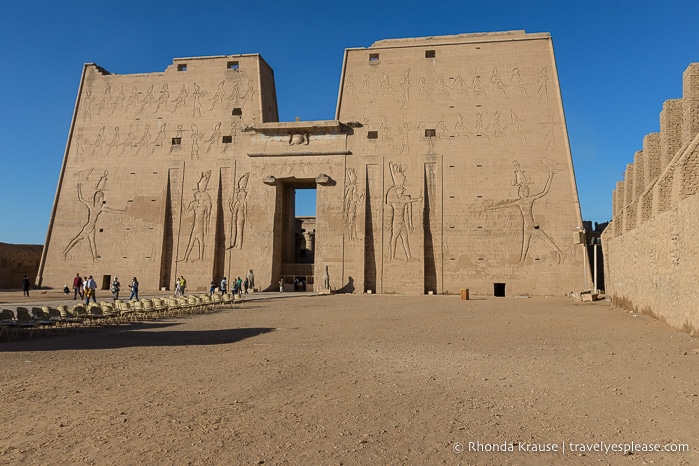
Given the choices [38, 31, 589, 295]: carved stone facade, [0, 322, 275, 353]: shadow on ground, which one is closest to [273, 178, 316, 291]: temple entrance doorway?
[38, 31, 589, 295]: carved stone facade

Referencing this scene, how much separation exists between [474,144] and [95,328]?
19846 mm

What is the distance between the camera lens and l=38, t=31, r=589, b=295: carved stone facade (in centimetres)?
2411

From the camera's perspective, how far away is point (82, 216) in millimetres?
27578

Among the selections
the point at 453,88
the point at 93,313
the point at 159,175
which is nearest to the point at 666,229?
the point at 93,313

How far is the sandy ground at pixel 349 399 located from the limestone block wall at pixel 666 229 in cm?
114

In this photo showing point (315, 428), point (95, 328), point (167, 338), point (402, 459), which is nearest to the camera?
point (402, 459)

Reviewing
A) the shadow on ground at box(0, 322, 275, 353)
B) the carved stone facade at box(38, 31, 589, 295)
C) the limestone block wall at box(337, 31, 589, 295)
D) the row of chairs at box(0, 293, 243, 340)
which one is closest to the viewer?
the shadow on ground at box(0, 322, 275, 353)

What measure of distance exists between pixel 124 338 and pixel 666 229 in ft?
35.6

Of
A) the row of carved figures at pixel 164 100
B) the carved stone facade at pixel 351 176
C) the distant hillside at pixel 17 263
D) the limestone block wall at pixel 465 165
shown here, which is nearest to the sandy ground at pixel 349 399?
the limestone block wall at pixel 465 165

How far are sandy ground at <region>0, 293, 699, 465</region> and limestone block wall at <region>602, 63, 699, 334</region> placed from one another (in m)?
1.14

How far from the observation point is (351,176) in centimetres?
2567

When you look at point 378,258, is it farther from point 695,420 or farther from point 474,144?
point 695,420

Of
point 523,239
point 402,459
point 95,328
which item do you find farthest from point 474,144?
point 402,459

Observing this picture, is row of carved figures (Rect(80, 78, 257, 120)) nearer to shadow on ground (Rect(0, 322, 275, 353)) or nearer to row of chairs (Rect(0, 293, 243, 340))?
row of chairs (Rect(0, 293, 243, 340))
